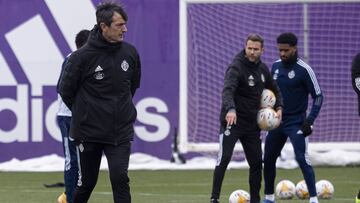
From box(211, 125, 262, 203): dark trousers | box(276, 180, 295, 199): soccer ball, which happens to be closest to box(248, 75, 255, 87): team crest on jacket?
box(211, 125, 262, 203): dark trousers

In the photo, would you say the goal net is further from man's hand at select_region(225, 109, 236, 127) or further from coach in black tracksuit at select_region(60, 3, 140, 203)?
coach in black tracksuit at select_region(60, 3, 140, 203)

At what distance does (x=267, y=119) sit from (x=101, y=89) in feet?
11.2

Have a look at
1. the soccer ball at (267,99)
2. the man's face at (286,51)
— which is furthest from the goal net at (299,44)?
A: the soccer ball at (267,99)

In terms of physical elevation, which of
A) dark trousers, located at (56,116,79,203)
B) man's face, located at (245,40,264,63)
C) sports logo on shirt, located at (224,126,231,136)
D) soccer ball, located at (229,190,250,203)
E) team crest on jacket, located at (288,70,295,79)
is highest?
man's face, located at (245,40,264,63)

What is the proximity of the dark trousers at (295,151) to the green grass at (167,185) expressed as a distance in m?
0.68

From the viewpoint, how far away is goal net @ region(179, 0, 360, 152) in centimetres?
2028

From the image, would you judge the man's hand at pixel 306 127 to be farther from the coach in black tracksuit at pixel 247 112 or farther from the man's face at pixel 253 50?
the man's face at pixel 253 50

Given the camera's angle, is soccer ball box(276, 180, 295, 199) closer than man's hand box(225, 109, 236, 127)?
No

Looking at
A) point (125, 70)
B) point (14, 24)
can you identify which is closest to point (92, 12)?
point (14, 24)

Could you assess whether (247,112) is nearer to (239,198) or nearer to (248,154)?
(248,154)

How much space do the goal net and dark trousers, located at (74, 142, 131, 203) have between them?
10679 mm

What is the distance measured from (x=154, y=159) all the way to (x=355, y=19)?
4.82 metres

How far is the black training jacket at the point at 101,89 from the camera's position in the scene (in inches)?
366

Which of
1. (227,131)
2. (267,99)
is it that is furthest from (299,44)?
(227,131)
